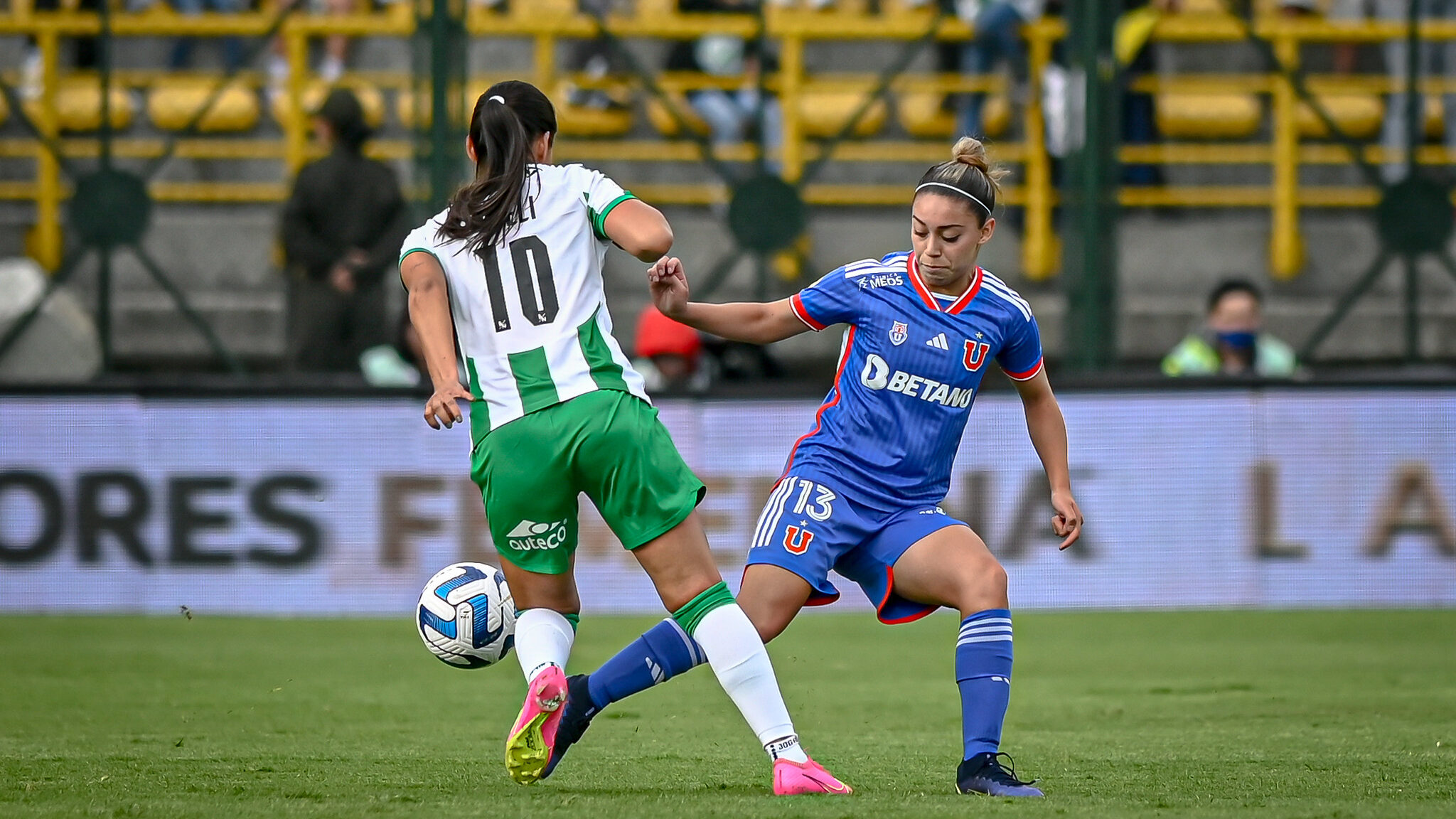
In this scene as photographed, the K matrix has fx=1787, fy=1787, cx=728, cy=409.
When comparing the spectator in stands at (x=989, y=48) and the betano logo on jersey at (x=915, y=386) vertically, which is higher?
the spectator in stands at (x=989, y=48)

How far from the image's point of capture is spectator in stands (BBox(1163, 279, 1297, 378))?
1019 centimetres

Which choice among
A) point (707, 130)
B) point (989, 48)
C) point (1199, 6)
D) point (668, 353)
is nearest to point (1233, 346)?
point (989, 48)

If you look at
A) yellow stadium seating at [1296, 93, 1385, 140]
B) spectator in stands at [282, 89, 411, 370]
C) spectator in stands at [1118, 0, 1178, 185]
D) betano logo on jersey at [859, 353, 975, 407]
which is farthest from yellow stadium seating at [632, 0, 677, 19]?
betano logo on jersey at [859, 353, 975, 407]

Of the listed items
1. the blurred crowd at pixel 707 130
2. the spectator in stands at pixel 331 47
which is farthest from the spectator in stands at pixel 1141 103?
the spectator in stands at pixel 331 47

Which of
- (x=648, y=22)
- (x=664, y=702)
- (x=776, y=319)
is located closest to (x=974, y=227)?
(x=776, y=319)

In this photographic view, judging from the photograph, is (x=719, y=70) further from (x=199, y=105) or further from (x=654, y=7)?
(x=199, y=105)

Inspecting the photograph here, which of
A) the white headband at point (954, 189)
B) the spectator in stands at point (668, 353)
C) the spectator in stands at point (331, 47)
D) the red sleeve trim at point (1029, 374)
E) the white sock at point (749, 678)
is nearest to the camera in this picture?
the white sock at point (749, 678)

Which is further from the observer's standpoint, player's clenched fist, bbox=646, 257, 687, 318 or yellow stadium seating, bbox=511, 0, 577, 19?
yellow stadium seating, bbox=511, 0, 577, 19

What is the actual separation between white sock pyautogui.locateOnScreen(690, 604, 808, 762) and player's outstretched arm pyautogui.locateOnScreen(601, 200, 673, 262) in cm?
90

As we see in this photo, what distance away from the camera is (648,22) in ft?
36.4

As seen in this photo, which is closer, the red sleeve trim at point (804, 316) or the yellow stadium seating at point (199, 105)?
the red sleeve trim at point (804, 316)

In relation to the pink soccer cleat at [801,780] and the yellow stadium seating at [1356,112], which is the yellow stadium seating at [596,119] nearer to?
the yellow stadium seating at [1356,112]

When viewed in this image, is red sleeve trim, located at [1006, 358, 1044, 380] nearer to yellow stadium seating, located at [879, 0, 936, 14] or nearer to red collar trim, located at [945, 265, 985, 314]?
red collar trim, located at [945, 265, 985, 314]

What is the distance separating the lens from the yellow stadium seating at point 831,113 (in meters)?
11.5
